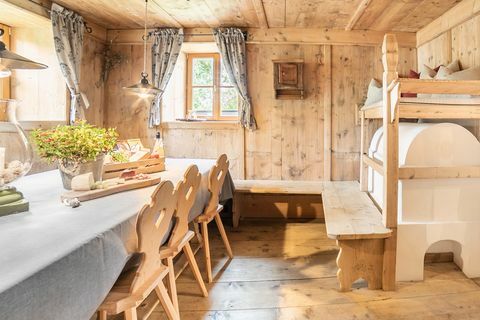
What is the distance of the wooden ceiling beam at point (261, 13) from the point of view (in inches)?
123

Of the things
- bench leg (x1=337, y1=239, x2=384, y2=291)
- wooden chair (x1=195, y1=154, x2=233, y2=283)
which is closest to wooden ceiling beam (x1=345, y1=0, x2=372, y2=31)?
wooden chair (x1=195, y1=154, x2=233, y2=283)

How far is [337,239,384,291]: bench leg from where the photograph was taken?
2.14m

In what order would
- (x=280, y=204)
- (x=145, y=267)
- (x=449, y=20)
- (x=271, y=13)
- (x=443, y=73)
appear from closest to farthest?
1. (x=145, y=267)
2. (x=443, y=73)
3. (x=449, y=20)
4. (x=271, y=13)
5. (x=280, y=204)

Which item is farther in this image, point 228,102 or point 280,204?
point 228,102

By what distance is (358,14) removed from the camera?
3312mm

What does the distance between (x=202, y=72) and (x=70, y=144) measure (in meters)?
2.67

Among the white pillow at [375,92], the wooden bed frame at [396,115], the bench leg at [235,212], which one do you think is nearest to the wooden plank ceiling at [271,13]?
the white pillow at [375,92]

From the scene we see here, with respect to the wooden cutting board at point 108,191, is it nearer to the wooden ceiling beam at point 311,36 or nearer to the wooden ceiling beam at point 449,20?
the wooden ceiling beam at point 311,36

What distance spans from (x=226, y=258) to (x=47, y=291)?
2.01 metres

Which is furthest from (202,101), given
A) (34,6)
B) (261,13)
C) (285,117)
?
(34,6)

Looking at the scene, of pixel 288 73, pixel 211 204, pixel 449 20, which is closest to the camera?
pixel 211 204

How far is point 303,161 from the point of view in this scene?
13.1 ft

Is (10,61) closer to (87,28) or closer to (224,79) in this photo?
(87,28)

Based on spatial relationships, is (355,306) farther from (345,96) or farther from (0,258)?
(345,96)
